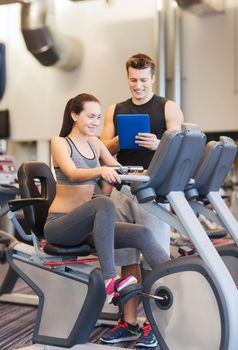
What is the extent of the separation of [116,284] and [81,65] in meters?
6.88

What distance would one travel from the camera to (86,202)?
8.65 feet

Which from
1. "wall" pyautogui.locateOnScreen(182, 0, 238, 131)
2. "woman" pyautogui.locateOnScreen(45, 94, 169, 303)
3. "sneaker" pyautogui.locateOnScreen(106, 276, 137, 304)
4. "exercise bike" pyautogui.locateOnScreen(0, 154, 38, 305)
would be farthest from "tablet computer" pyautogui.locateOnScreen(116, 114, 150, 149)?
"wall" pyautogui.locateOnScreen(182, 0, 238, 131)

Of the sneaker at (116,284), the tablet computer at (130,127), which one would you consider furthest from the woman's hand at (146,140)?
the sneaker at (116,284)

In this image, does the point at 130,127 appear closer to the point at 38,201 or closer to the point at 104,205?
the point at 104,205

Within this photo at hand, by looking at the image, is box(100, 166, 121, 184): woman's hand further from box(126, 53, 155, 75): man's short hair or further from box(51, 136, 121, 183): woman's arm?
box(126, 53, 155, 75): man's short hair

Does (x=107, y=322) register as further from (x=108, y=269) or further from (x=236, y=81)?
(x=236, y=81)

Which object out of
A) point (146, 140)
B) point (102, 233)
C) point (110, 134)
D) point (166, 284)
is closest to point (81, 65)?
point (110, 134)

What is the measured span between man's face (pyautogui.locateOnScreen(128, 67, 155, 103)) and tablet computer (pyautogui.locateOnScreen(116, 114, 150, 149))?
1.02 ft

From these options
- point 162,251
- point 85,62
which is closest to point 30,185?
point 162,251

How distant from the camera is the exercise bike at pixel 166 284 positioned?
2334 mm

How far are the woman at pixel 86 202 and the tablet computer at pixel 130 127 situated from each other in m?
0.15

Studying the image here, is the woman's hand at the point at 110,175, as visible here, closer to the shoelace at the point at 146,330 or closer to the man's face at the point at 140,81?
the man's face at the point at 140,81

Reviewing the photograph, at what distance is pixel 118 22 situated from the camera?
8.80m

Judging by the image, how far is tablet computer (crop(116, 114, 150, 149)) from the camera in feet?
9.24
